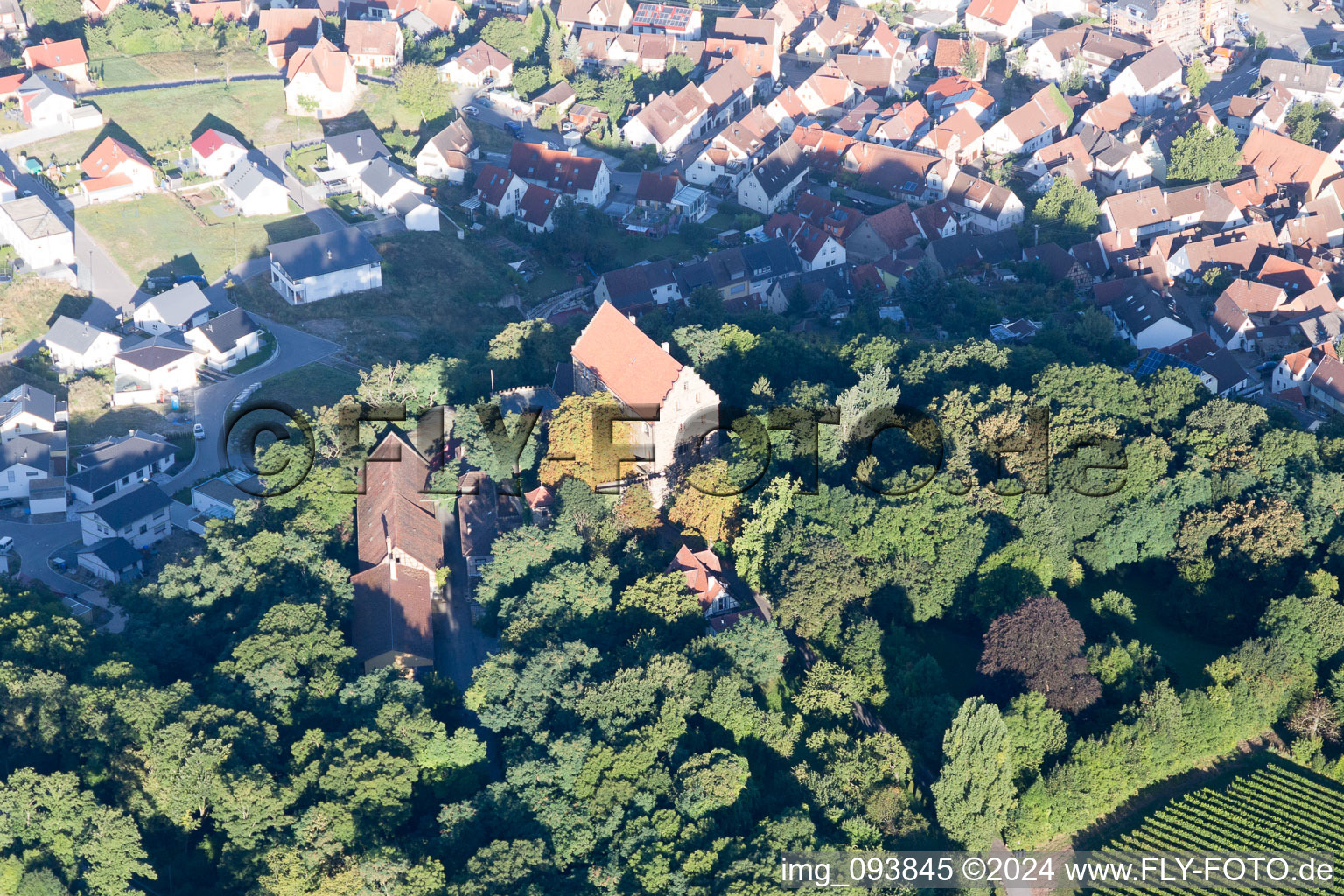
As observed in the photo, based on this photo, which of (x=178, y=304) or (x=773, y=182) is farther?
(x=773, y=182)

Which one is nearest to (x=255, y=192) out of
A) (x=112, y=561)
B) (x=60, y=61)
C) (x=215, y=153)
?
(x=215, y=153)

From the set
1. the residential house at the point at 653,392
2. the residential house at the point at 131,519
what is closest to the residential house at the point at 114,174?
the residential house at the point at 131,519

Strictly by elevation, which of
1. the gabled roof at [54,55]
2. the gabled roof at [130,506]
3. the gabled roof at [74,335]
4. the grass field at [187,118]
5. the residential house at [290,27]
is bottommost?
the gabled roof at [130,506]

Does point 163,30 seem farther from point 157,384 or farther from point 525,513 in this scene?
point 525,513

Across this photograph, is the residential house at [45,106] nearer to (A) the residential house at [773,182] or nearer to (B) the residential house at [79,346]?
(B) the residential house at [79,346]

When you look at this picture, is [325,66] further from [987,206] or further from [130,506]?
[987,206]
